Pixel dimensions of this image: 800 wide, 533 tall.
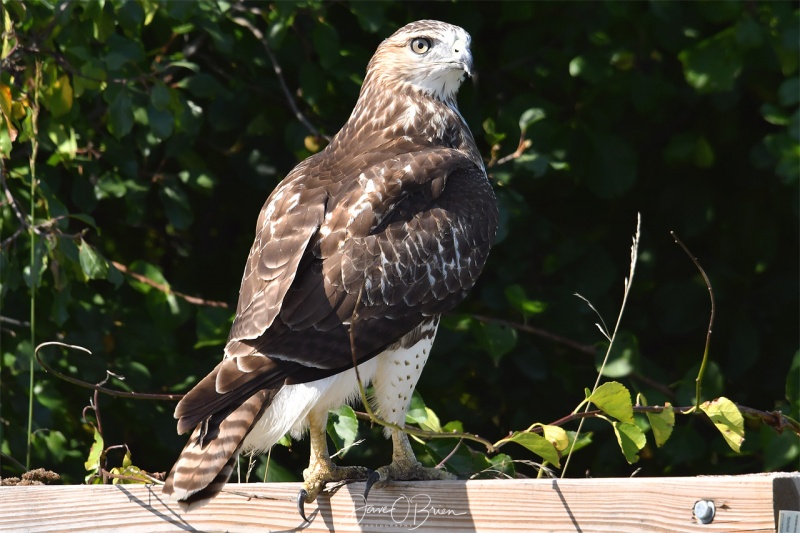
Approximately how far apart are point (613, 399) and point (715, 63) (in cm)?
222

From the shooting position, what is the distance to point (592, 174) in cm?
422

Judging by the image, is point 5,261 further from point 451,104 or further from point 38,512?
point 451,104

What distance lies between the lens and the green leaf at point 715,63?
12.8 ft

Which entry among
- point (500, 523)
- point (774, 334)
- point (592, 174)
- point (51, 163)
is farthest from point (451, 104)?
point (774, 334)

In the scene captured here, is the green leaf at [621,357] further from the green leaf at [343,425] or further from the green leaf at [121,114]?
the green leaf at [121,114]

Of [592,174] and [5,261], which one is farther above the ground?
[5,261]

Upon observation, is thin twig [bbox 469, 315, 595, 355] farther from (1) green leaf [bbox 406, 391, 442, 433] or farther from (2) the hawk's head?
(1) green leaf [bbox 406, 391, 442, 433]

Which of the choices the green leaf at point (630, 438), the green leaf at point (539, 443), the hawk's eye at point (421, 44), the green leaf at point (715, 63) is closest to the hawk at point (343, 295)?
the hawk's eye at point (421, 44)

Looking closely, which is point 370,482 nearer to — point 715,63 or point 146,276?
point 146,276

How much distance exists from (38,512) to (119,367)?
147 centimetres

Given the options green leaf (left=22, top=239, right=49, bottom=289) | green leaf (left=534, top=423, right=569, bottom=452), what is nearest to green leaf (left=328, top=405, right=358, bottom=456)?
green leaf (left=534, top=423, right=569, bottom=452)

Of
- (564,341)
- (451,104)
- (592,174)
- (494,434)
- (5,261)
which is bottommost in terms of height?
(494,434)

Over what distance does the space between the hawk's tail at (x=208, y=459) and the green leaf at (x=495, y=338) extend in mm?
1532
